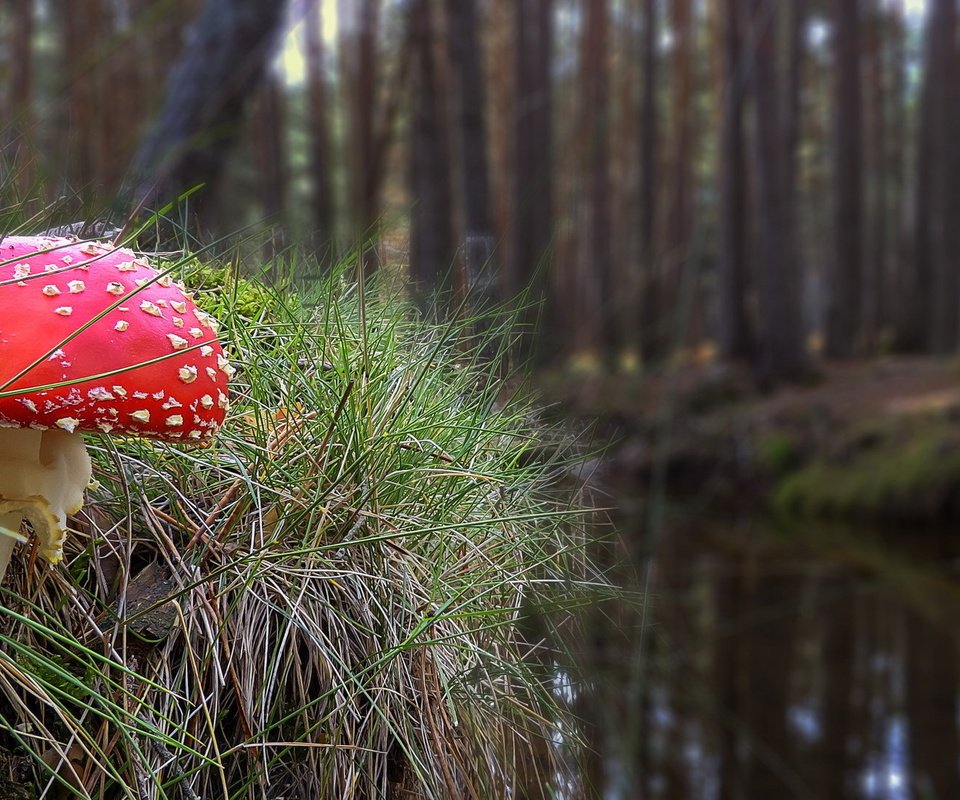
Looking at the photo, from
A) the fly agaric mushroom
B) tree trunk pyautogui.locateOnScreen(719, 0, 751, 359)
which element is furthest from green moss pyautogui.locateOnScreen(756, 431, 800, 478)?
the fly agaric mushroom

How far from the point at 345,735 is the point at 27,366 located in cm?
44

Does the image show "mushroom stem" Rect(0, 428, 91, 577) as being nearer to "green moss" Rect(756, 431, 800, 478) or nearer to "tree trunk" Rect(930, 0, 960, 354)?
"green moss" Rect(756, 431, 800, 478)

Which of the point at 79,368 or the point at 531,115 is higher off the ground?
the point at 531,115

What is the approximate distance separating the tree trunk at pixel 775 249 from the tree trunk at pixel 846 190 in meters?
1.65

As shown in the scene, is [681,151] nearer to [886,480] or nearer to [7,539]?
[886,480]

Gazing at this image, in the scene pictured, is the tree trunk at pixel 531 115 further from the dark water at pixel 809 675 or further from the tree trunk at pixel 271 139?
the dark water at pixel 809 675

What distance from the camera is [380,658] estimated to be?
871 mm

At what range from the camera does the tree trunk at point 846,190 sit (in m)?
13.1

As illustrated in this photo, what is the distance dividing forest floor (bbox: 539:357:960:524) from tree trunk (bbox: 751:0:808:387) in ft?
1.19

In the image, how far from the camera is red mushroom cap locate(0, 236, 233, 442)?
799 millimetres

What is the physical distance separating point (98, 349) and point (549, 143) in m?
11.5

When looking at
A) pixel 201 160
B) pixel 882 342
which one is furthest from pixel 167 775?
pixel 882 342

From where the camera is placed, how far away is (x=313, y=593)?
94 cm

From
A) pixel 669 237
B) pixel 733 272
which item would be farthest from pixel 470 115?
pixel 669 237
